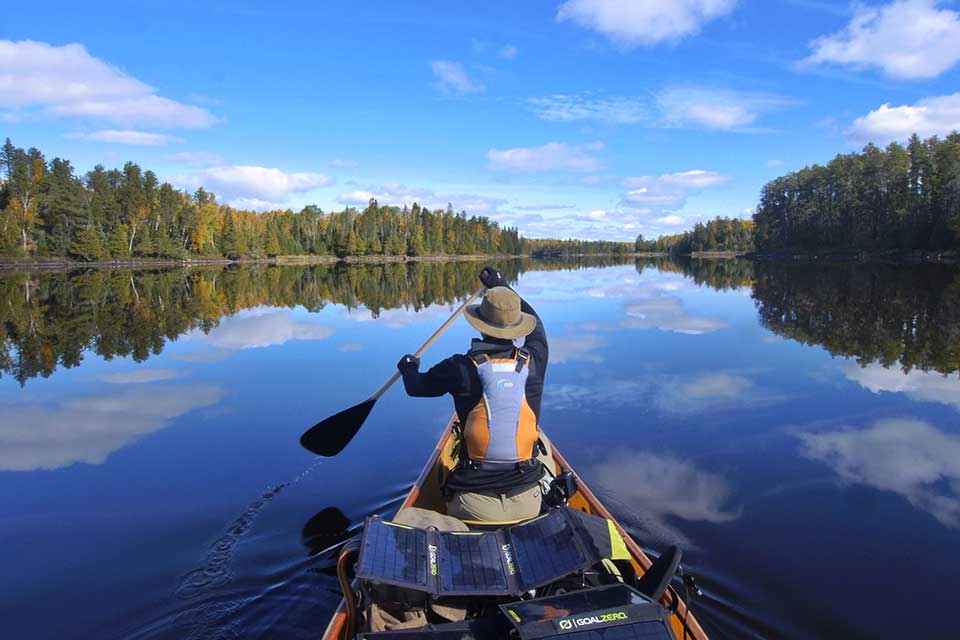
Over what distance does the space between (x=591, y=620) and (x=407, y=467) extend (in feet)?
17.7

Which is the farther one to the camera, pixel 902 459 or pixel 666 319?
pixel 666 319

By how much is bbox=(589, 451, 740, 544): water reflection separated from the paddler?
8.53ft

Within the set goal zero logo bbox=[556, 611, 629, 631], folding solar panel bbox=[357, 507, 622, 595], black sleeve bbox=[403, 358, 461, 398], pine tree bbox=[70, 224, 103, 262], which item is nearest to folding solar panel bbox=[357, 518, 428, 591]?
folding solar panel bbox=[357, 507, 622, 595]

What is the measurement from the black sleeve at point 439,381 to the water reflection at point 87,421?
6458mm

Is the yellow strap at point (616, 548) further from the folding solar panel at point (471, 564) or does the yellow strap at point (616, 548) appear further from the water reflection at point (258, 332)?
the water reflection at point (258, 332)

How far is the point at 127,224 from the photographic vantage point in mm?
64750

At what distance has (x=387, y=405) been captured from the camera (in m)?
10.6

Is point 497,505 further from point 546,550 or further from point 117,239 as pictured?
point 117,239

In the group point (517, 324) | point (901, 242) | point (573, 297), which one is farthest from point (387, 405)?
point (901, 242)

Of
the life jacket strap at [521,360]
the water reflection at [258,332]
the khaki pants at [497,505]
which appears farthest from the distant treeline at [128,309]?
the life jacket strap at [521,360]

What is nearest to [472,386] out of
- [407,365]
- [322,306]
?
[407,365]

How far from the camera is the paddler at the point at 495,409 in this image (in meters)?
3.85

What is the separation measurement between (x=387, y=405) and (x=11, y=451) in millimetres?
5550

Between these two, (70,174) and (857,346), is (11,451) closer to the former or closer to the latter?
(857,346)
